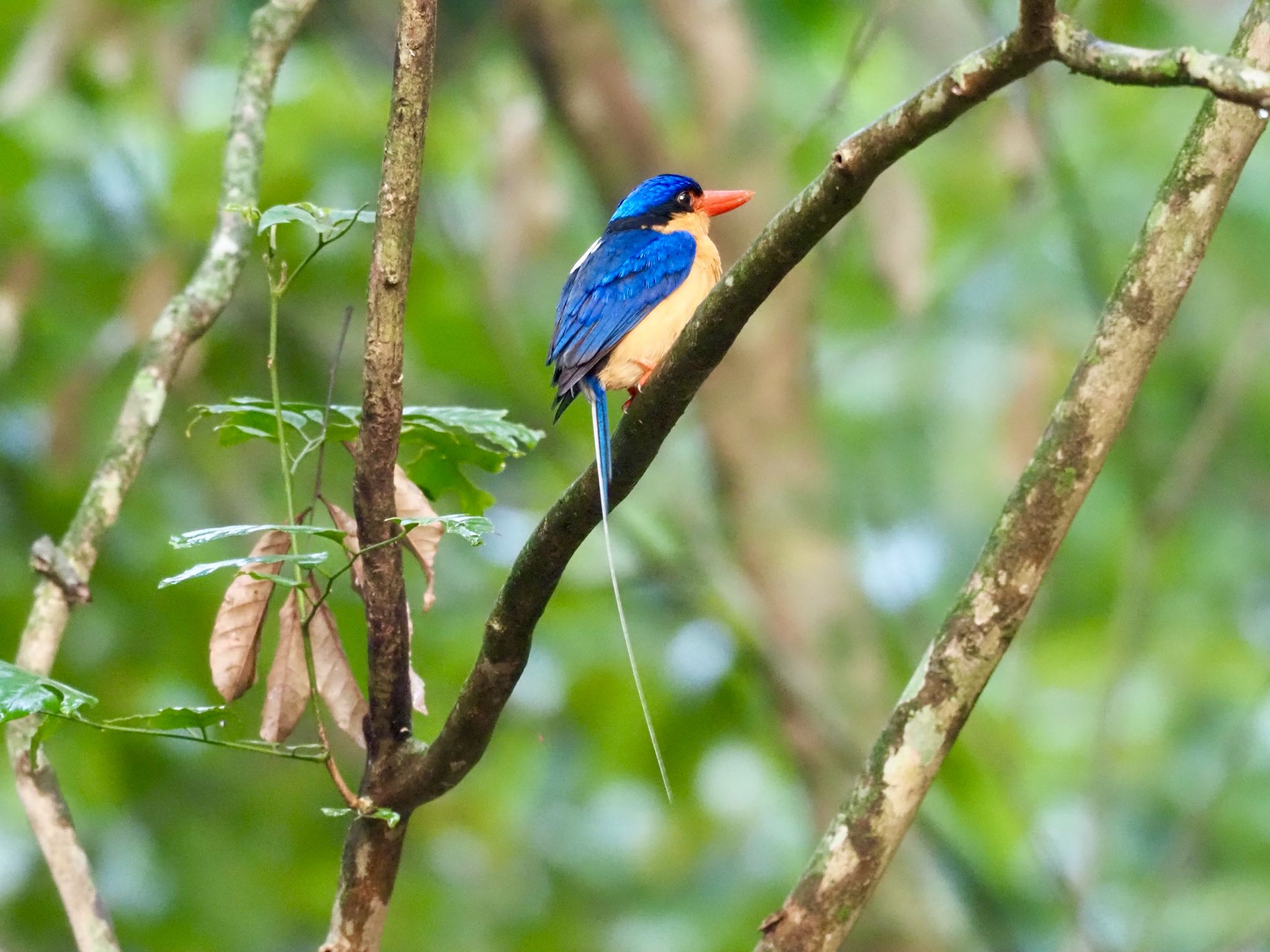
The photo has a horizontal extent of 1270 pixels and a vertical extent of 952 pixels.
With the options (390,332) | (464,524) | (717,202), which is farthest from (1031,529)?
(717,202)

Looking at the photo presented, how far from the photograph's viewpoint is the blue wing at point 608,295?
126 inches

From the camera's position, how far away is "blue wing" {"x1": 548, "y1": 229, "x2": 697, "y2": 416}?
321cm

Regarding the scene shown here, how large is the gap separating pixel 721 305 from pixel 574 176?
4.97m

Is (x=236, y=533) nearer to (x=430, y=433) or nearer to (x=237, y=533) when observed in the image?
(x=237, y=533)

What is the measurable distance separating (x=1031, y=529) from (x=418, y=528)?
0.88 m

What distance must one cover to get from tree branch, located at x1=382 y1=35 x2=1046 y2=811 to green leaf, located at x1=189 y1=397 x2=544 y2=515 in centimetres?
25

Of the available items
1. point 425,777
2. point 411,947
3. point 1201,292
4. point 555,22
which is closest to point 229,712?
point 425,777

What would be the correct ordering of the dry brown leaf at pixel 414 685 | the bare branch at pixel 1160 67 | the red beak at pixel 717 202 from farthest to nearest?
the red beak at pixel 717 202 → the dry brown leaf at pixel 414 685 → the bare branch at pixel 1160 67

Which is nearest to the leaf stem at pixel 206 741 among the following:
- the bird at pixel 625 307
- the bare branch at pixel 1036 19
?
the bare branch at pixel 1036 19

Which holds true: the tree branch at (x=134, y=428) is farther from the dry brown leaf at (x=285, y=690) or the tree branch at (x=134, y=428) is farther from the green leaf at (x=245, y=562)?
the green leaf at (x=245, y=562)

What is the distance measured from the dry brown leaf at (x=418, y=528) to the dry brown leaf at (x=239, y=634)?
185 millimetres

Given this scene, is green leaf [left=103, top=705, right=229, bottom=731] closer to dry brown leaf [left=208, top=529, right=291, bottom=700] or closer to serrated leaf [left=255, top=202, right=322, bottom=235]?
dry brown leaf [left=208, top=529, right=291, bottom=700]

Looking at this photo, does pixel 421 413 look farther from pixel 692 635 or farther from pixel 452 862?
pixel 452 862

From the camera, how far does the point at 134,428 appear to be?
2613mm
